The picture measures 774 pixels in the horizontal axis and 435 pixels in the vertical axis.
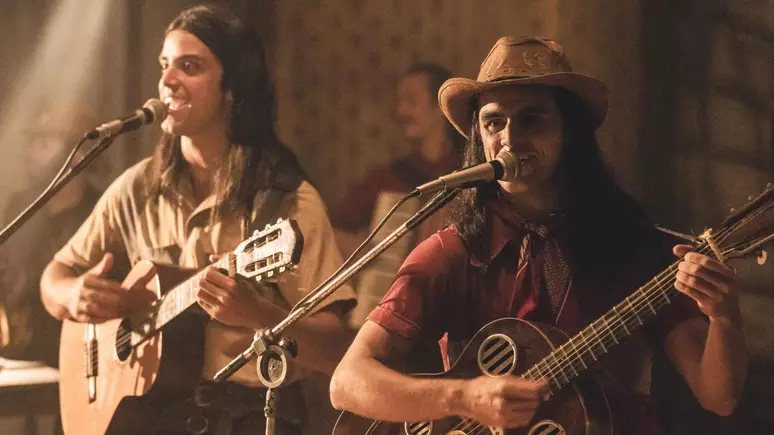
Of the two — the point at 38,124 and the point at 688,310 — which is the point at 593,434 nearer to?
the point at 688,310

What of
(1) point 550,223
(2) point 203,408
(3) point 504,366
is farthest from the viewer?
(2) point 203,408

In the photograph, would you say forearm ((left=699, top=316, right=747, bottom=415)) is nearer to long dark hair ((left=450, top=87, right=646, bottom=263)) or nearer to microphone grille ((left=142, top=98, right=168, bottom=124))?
long dark hair ((left=450, top=87, right=646, bottom=263))

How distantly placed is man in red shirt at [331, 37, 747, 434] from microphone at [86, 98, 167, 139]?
0.98m

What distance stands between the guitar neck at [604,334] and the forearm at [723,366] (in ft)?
0.46

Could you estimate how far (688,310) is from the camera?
2135 millimetres

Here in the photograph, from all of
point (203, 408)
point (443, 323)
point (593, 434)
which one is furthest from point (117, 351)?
point (593, 434)

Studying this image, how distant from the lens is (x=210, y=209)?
3064mm

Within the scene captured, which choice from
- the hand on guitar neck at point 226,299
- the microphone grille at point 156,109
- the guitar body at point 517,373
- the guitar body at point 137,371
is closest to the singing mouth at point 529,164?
the guitar body at point 517,373

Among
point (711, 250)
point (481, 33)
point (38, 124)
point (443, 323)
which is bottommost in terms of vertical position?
point (443, 323)

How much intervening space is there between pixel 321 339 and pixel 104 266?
2.93ft

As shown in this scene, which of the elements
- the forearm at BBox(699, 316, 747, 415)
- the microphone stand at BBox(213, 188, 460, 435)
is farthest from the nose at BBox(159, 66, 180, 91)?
the forearm at BBox(699, 316, 747, 415)

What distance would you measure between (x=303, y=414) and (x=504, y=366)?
0.81 meters

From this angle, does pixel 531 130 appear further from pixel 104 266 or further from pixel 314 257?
pixel 104 266

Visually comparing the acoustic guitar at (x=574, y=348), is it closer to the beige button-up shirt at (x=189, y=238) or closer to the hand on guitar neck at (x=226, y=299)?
the beige button-up shirt at (x=189, y=238)
